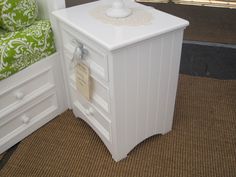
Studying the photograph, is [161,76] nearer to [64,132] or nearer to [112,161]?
[112,161]

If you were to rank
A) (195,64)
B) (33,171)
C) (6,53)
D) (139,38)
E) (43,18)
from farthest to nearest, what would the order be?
(195,64) → (43,18) → (33,171) → (6,53) → (139,38)

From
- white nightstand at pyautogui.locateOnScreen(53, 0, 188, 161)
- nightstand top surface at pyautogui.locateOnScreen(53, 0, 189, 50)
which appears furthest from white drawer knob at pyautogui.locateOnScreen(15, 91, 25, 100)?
nightstand top surface at pyautogui.locateOnScreen(53, 0, 189, 50)

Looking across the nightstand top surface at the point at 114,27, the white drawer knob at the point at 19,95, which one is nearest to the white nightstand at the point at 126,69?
the nightstand top surface at the point at 114,27

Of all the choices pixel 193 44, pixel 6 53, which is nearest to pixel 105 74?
pixel 6 53

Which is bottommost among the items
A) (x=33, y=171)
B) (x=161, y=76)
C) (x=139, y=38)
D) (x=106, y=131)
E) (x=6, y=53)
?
(x=33, y=171)

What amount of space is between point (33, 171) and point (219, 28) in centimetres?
192

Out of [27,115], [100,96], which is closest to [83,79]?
[100,96]

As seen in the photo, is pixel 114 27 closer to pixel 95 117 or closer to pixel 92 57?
pixel 92 57

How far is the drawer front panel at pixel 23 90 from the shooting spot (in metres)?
1.17

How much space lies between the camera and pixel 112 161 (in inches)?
48.0

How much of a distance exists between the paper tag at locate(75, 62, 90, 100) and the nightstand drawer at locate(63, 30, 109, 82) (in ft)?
0.12

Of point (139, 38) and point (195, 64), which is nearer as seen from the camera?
point (139, 38)

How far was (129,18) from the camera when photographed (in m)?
1.07

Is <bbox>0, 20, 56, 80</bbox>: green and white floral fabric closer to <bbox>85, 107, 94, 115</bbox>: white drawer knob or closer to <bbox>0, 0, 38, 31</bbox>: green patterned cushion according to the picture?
<bbox>0, 0, 38, 31</bbox>: green patterned cushion
